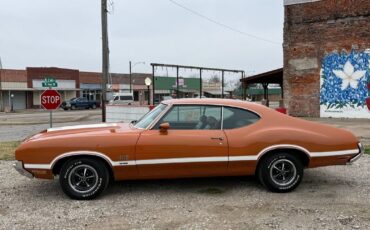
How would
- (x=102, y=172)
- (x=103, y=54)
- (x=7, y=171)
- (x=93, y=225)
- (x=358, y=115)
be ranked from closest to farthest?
(x=93, y=225), (x=102, y=172), (x=7, y=171), (x=103, y=54), (x=358, y=115)

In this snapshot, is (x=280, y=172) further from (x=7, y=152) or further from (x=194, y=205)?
(x=7, y=152)

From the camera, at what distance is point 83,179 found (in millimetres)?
5953

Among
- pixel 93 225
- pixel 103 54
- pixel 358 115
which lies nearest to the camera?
pixel 93 225

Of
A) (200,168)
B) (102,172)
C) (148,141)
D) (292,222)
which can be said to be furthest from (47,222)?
(292,222)

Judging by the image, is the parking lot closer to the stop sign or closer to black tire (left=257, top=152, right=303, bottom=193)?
black tire (left=257, top=152, right=303, bottom=193)

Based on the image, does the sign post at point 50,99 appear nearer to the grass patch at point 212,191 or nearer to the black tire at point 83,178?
the black tire at point 83,178

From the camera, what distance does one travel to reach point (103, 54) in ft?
57.1

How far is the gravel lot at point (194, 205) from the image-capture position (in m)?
5.01

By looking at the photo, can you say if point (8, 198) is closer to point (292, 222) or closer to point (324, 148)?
point (292, 222)

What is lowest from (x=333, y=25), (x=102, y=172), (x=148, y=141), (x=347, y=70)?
(x=102, y=172)

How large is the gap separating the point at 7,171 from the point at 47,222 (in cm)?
353

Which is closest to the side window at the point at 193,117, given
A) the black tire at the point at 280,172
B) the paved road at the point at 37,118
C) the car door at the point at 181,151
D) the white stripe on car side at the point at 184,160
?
Result: the car door at the point at 181,151

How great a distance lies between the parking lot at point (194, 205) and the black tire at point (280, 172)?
13cm

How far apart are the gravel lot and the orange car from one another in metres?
0.32
